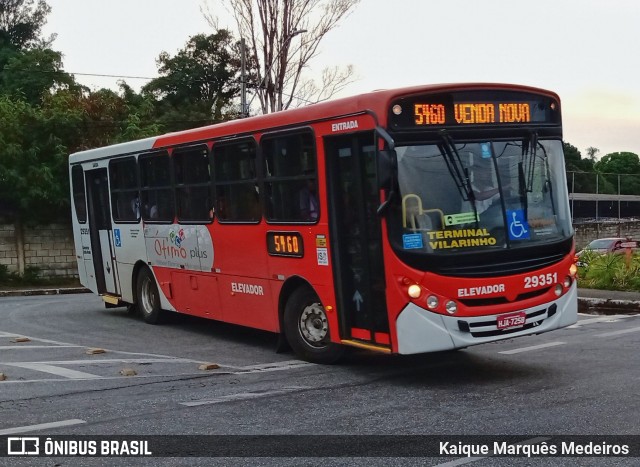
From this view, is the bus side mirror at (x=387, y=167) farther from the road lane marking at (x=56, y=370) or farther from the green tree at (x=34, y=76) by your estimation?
the green tree at (x=34, y=76)

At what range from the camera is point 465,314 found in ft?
30.3

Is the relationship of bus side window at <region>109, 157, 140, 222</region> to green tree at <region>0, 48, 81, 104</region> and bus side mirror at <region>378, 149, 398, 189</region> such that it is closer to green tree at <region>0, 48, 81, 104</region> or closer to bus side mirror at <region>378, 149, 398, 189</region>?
bus side mirror at <region>378, 149, 398, 189</region>

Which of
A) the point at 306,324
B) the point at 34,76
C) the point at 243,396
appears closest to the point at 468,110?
the point at 306,324

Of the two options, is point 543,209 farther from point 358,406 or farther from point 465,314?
point 358,406

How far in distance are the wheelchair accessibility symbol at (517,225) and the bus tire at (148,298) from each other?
7.27 meters

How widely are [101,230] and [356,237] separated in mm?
8245

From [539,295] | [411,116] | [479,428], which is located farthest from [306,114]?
[479,428]

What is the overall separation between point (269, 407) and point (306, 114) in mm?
3743

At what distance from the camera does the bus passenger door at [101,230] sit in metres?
16.6

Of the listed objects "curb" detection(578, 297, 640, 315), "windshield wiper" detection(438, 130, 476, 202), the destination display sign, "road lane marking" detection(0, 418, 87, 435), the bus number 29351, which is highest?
the destination display sign

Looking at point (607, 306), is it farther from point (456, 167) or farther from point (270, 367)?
point (456, 167)

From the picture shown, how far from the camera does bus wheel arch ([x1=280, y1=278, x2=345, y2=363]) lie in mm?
10648

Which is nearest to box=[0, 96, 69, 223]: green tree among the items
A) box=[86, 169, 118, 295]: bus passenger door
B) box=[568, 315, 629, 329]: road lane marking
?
box=[86, 169, 118, 295]: bus passenger door

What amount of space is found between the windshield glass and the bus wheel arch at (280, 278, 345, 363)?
6.11ft
